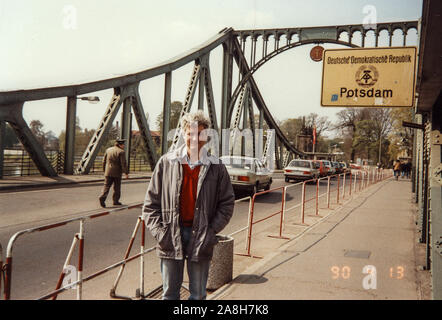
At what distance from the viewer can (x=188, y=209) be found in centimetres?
314

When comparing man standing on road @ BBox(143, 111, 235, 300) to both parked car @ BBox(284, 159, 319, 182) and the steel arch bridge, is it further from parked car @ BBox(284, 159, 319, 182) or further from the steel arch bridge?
parked car @ BBox(284, 159, 319, 182)

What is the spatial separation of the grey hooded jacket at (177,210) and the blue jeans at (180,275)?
61 millimetres

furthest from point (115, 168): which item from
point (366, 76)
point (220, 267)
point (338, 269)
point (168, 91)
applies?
point (168, 91)

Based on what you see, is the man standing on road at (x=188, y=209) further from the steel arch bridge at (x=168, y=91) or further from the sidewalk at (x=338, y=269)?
the steel arch bridge at (x=168, y=91)

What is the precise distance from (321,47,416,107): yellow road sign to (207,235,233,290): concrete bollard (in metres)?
2.50

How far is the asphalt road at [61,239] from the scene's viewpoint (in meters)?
4.68

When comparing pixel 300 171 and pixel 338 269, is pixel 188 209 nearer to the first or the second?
pixel 338 269

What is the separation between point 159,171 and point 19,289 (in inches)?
92.1

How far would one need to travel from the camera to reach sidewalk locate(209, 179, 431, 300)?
176 inches

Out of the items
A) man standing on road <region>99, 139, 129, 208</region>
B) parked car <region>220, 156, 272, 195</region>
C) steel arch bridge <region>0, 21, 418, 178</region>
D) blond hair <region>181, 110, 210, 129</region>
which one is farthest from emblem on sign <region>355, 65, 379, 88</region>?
steel arch bridge <region>0, 21, 418, 178</region>

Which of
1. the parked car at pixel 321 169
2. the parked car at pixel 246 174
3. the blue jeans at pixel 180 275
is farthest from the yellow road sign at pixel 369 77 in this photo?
the parked car at pixel 321 169

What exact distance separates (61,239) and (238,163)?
29.0 feet
